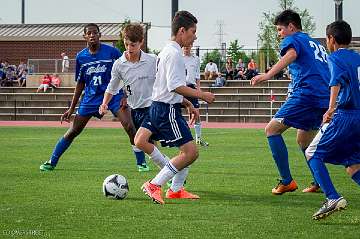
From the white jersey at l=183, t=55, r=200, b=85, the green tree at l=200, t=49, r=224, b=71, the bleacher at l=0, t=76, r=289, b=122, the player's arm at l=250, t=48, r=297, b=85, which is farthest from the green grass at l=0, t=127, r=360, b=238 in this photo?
the green tree at l=200, t=49, r=224, b=71

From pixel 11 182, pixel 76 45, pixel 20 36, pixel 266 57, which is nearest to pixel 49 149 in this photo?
pixel 11 182

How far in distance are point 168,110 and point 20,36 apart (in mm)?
55290

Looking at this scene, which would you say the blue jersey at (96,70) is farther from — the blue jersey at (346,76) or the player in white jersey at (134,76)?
the blue jersey at (346,76)

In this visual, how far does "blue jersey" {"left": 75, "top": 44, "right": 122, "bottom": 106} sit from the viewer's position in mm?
13945

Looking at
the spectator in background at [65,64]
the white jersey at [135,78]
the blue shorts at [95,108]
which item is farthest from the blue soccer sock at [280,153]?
the spectator in background at [65,64]

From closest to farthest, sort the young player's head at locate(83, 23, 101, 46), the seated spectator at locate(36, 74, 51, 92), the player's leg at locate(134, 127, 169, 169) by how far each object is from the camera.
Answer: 1. the player's leg at locate(134, 127, 169, 169)
2. the young player's head at locate(83, 23, 101, 46)
3. the seated spectator at locate(36, 74, 51, 92)

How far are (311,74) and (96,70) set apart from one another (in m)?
4.67

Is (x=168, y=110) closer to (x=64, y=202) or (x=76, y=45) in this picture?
(x=64, y=202)

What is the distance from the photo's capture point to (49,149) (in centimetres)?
1928

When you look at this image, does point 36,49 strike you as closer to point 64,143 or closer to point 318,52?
point 64,143

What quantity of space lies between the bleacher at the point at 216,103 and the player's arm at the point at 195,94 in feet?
98.4

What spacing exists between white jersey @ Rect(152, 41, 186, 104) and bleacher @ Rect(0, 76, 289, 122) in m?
29.6

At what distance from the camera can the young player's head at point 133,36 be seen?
1134 cm

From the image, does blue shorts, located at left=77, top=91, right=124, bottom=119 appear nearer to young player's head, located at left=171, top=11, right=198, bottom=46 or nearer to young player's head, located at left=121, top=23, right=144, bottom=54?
young player's head, located at left=121, top=23, right=144, bottom=54
